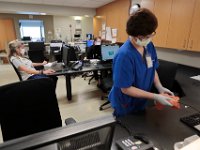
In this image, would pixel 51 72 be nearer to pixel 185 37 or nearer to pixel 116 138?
pixel 116 138

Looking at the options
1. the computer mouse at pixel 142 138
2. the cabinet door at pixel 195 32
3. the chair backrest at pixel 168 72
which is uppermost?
the cabinet door at pixel 195 32

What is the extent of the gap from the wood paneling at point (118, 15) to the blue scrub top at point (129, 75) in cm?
327

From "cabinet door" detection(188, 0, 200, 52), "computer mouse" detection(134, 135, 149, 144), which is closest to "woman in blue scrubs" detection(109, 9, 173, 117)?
"computer mouse" detection(134, 135, 149, 144)

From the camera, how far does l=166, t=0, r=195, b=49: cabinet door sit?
2508 mm

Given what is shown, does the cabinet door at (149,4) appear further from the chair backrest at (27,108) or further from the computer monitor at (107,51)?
the chair backrest at (27,108)

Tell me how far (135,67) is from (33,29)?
10094 mm

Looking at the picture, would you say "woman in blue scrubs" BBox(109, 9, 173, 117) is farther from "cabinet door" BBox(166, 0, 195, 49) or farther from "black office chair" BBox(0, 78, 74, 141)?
"cabinet door" BBox(166, 0, 195, 49)

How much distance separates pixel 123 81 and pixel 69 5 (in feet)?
17.4

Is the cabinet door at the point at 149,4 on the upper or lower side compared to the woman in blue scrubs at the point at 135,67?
upper

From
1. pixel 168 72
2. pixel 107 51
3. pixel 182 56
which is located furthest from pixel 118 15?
pixel 168 72

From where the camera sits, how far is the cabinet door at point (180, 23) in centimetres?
251

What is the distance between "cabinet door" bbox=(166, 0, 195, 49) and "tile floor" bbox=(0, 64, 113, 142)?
5.68 feet

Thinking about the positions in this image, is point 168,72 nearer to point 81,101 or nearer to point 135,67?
point 135,67

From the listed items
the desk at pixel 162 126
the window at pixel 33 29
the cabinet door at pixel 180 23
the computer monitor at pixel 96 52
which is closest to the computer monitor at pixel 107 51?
the computer monitor at pixel 96 52
